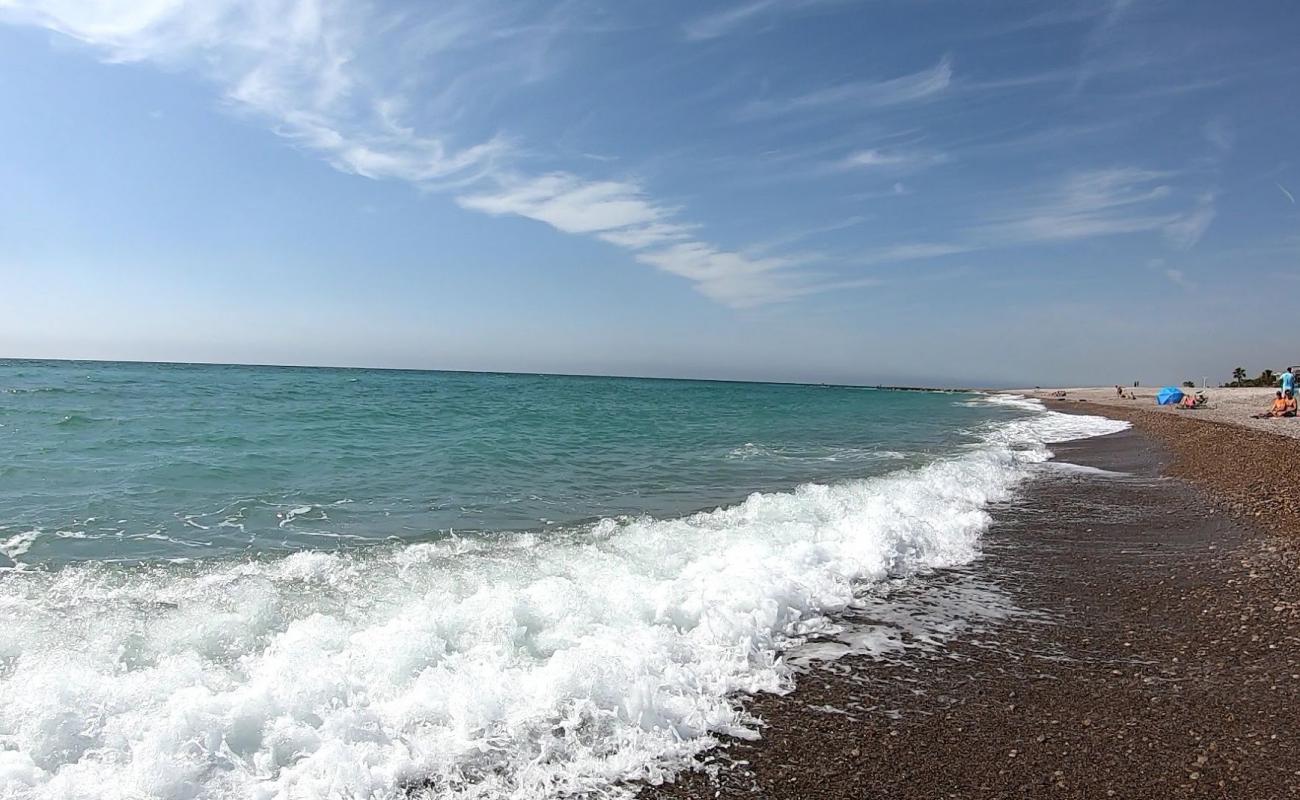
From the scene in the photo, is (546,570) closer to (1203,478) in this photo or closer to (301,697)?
(301,697)

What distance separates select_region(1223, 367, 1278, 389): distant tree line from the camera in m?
59.8

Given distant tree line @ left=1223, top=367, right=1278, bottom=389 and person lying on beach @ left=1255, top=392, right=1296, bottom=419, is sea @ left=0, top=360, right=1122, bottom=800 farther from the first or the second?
distant tree line @ left=1223, top=367, right=1278, bottom=389

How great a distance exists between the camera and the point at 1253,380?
64.8 meters

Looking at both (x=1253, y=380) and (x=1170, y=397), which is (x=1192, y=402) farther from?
(x=1253, y=380)

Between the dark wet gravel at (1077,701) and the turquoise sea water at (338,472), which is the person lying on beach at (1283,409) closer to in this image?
the turquoise sea water at (338,472)

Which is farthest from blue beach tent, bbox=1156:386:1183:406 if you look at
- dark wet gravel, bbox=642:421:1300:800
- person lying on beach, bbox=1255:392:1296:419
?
dark wet gravel, bbox=642:421:1300:800

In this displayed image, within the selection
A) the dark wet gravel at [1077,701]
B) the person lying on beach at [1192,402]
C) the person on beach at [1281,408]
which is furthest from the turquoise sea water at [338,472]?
the person lying on beach at [1192,402]

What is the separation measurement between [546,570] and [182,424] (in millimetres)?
16878

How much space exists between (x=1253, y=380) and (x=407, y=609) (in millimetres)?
84588

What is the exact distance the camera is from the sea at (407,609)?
3404 millimetres

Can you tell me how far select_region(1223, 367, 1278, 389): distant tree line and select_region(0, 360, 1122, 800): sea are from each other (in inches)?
2624

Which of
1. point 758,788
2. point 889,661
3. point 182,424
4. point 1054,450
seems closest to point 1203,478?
point 1054,450

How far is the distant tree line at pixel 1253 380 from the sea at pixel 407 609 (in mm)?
66662

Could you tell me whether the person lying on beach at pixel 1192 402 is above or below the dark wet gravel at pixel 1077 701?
above
